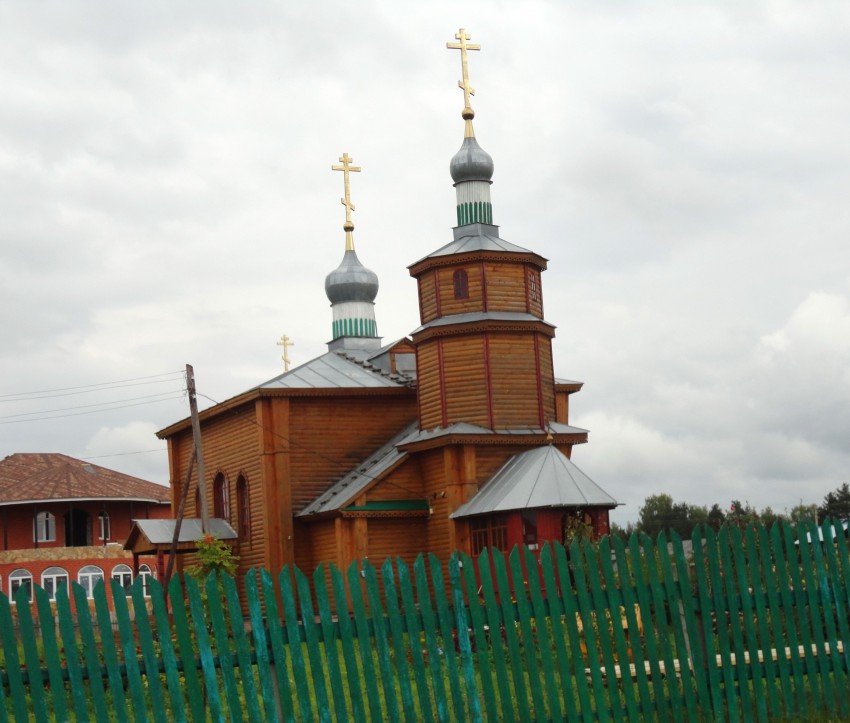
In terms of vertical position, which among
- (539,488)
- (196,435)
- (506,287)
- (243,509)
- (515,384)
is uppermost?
(506,287)

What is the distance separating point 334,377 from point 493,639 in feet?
73.9

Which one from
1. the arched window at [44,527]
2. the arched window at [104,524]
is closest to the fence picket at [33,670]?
the arched window at [44,527]

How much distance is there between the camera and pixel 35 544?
4444 centimetres

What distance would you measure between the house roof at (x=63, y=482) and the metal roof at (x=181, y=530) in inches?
531

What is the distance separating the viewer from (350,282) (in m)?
39.9

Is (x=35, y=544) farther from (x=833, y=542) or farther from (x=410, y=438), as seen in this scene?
(x=833, y=542)

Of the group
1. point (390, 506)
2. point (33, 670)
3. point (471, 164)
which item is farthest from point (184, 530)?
point (33, 670)

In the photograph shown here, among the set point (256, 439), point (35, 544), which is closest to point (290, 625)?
point (256, 439)

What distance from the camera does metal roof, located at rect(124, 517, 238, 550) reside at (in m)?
30.3

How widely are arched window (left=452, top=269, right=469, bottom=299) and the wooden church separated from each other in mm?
23

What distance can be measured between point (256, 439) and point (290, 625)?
21.5m

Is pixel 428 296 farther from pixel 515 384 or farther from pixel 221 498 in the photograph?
pixel 221 498

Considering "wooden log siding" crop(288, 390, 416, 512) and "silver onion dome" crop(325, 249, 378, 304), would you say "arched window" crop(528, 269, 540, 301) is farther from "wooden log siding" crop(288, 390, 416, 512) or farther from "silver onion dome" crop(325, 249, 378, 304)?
"silver onion dome" crop(325, 249, 378, 304)

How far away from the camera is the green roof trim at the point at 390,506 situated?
2694cm
